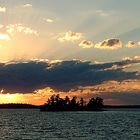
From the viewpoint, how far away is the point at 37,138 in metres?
85.8

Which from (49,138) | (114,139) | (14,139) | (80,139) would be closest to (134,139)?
(114,139)

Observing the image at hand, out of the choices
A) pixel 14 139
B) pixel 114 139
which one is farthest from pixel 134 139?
pixel 14 139

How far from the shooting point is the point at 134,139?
83.8 m

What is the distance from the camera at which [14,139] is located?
275 ft

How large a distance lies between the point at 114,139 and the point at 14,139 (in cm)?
1890

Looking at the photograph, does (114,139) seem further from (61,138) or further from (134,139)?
(61,138)

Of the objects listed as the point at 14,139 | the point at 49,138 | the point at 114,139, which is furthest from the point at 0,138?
the point at 114,139

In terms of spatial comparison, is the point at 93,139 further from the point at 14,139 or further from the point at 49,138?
the point at 14,139

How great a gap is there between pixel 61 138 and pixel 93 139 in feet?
21.2

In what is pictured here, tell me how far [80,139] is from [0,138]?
15.5 meters

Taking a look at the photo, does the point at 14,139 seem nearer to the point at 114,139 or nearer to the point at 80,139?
the point at 80,139

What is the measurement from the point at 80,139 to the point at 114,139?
645 cm

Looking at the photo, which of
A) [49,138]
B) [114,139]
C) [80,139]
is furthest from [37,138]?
[114,139]

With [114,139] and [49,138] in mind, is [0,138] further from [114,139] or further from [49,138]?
[114,139]
